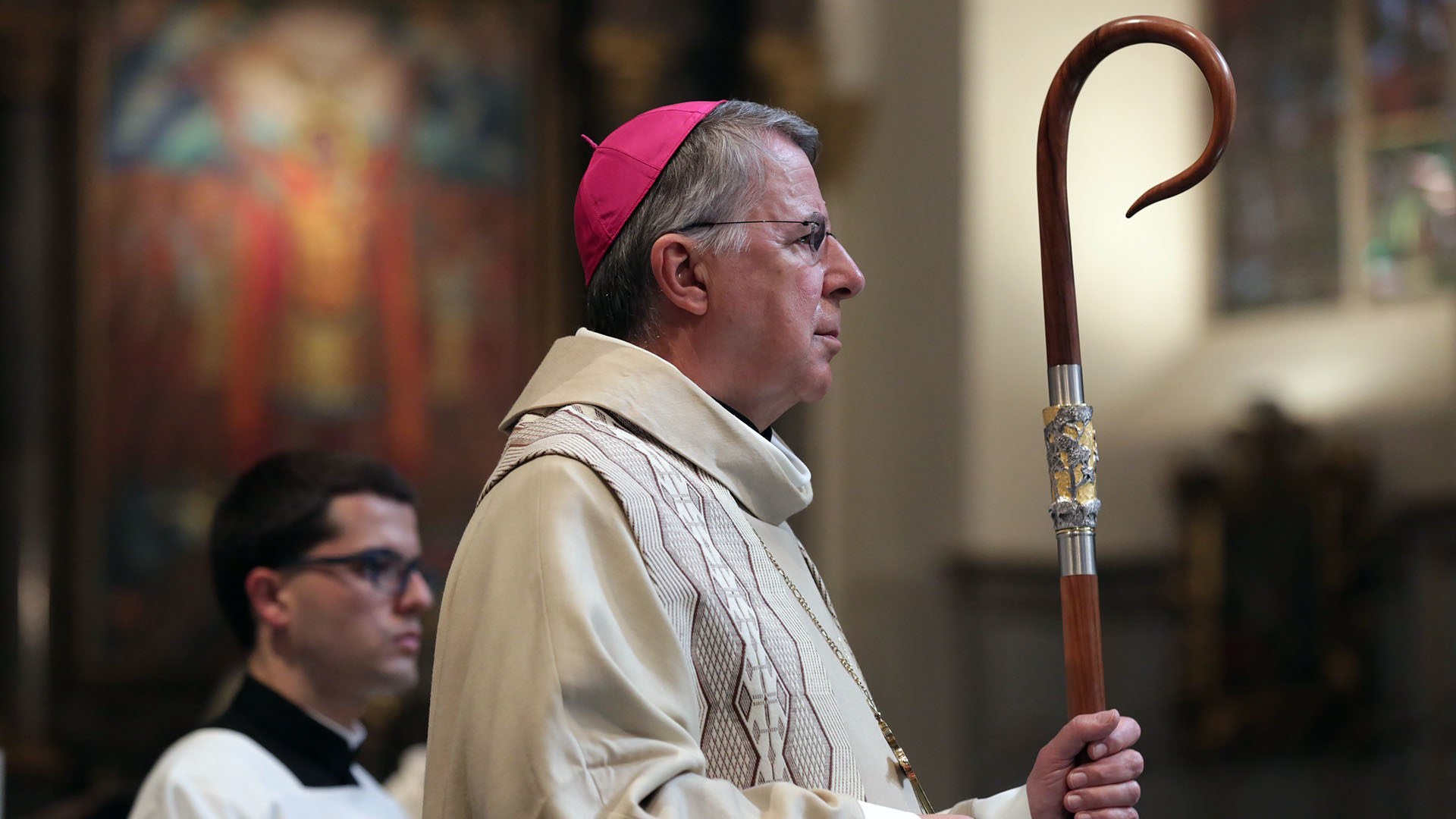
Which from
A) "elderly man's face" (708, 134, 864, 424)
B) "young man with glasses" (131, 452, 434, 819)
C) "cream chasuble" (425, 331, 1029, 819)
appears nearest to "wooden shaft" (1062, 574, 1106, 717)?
"cream chasuble" (425, 331, 1029, 819)

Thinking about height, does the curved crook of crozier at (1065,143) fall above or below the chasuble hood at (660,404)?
above

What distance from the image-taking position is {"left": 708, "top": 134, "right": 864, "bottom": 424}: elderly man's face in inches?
88.7

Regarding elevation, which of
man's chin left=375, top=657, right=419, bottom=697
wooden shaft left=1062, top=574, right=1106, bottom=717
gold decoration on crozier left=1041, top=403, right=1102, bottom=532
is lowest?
man's chin left=375, top=657, right=419, bottom=697

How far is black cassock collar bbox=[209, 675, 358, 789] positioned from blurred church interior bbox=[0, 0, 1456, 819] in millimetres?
4643

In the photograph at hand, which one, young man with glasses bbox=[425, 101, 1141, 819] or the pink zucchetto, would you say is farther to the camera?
the pink zucchetto

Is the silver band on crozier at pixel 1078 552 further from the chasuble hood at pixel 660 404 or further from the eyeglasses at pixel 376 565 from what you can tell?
the eyeglasses at pixel 376 565

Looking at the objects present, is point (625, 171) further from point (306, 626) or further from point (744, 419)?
point (306, 626)

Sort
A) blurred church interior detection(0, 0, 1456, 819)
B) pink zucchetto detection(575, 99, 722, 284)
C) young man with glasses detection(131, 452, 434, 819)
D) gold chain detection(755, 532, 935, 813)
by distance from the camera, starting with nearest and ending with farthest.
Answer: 1. gold chain detection(755, 532, 935, 813)
2. pink zucchetto detection(575, 99, 722, 284)
3. young man with glasses detection(131, 452, 434, 819)
4. blurred church interior detection(0, 0, 1456, 819)

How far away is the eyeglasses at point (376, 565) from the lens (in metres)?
3.45

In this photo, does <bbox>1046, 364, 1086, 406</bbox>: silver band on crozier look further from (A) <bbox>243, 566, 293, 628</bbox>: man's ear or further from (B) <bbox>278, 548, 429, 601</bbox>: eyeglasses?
(A) <bbox>243, 566, 293, 628</bbox>: man's ear

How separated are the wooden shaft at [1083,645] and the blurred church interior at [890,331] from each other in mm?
Result: 6381

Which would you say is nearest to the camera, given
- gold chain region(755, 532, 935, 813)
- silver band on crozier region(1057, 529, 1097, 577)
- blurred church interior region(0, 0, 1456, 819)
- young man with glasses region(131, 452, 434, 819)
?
silver band on crozier region(1057, 529, 1097, 577)

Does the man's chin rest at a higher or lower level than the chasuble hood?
Result: lower

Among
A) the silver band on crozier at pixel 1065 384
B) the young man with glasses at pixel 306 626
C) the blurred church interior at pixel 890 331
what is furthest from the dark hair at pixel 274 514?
the blurred church interior at pixel 890 331
